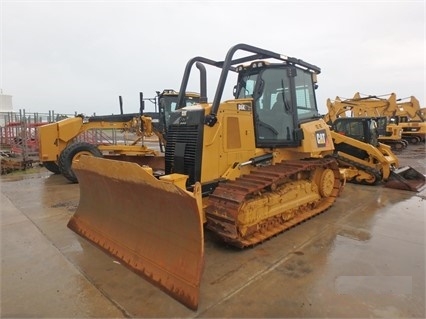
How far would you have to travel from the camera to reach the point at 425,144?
20.5m

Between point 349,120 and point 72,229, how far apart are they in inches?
342

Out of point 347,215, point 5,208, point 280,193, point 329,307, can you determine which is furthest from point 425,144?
point 5,208

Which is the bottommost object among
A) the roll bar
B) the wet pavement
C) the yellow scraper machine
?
the wet pavement

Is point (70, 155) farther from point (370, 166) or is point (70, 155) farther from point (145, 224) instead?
point (370, 166)

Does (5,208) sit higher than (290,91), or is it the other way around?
(290,91)

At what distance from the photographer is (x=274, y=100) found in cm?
503

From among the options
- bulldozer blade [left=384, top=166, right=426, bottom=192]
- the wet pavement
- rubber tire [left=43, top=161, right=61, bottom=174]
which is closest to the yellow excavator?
bulldozer blade [left=384, top=166, right=426, bottom=192]

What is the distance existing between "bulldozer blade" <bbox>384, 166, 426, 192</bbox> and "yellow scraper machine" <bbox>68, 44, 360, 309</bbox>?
2.83 m

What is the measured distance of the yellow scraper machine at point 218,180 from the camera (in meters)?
3.18

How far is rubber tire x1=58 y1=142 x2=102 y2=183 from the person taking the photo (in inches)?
313

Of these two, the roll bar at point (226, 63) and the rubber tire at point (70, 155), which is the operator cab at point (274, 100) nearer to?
the roll bar at point (226, 63)

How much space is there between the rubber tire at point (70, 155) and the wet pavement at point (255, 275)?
281 cm

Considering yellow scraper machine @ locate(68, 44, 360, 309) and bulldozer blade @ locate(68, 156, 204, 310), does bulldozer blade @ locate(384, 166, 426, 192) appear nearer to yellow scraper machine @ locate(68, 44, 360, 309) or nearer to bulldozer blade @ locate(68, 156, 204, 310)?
yellow scraper machine @ locate(68, 44, 360, 309)

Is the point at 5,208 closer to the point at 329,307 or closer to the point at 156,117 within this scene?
the point at 156,117
